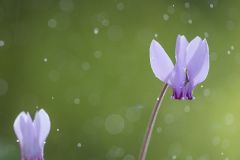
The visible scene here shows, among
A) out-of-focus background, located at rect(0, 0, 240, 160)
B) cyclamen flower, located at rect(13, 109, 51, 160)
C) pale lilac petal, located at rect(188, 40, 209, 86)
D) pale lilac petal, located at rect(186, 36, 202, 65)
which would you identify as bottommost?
cyclamen flower, located at rect(13, 109, 51, 160)

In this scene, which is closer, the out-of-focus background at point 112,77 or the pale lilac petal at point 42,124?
the pale lilac petal at point 42,124

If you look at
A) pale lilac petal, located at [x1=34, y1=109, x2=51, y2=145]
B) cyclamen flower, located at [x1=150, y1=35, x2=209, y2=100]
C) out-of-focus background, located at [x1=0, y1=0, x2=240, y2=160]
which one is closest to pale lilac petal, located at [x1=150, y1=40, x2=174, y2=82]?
cyclamen flower, located at [x1=150, y1=35, x2=209, y2=100]

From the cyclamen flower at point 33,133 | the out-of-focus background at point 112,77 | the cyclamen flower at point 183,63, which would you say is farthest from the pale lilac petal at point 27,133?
the out-of-focus background at point 112,77

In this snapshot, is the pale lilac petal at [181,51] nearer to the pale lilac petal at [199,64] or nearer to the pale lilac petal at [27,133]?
the pale lilac petal at [199,64]

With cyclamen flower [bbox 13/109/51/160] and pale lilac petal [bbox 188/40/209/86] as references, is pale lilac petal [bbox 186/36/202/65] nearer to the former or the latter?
pale lilac petal [bbox 188/40/209/86]

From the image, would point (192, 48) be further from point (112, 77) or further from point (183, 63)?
point (112, 77)

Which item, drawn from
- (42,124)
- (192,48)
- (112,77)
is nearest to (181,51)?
(192,48)
